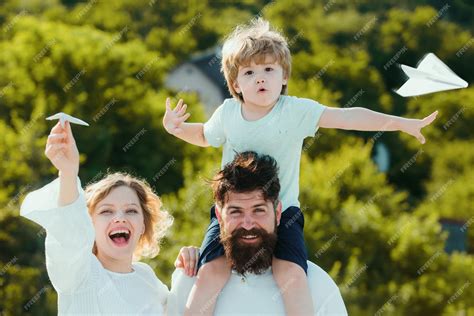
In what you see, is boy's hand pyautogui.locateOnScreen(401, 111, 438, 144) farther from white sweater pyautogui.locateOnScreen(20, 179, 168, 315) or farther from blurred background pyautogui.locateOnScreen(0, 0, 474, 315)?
white sweater pyautogui.locateOnScreen(20, 179, 168, 315)

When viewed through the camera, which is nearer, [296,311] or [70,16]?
[296,311]

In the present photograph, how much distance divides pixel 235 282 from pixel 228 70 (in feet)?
4.20

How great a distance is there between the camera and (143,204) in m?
7.10

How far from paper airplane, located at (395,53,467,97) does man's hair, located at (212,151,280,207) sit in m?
0.89

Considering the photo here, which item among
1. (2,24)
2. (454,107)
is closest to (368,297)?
(2,24)

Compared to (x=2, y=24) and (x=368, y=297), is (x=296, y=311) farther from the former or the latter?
(x=2, y=24)

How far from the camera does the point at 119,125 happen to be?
49.2 metres

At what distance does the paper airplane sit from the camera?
676cm

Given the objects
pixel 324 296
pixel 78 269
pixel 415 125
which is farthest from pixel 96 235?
pixel 415 125

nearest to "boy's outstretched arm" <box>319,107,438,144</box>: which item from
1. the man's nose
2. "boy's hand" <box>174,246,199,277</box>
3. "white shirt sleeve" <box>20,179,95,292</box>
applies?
the man's nose

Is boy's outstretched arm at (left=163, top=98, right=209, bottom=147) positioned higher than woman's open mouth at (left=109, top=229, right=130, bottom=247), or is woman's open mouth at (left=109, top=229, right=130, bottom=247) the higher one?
boy's outstretched arm at (left=163, top=98, right=209, bottom=147)

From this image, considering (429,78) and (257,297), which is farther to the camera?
(257,297)

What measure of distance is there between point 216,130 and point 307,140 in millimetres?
40935

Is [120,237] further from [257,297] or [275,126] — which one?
[275,126]
